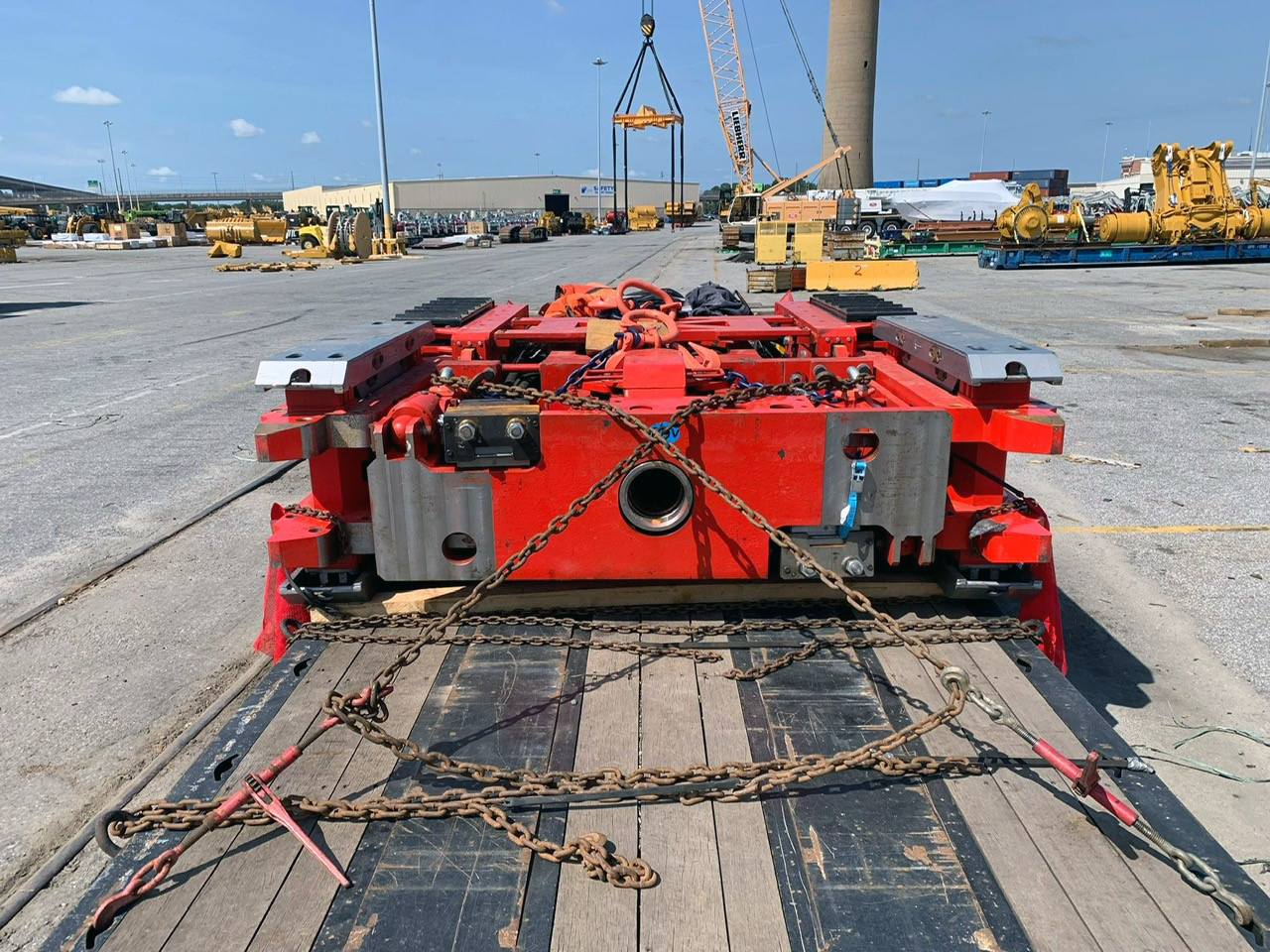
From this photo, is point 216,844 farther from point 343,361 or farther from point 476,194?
point 476,194

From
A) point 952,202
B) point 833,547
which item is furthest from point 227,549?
point 952,202

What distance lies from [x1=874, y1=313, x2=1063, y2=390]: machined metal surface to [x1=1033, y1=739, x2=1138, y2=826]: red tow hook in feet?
4.11

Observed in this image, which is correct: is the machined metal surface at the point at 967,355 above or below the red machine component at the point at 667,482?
above

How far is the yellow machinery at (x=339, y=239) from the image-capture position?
126 ft

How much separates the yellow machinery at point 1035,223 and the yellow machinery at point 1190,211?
3.03 feet

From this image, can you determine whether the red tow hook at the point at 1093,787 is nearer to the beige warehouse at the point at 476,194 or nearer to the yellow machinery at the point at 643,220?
the yellow machinery at the point at 643,220

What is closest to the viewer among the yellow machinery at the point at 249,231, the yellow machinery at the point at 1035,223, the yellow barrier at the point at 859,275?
the yellow barrier at the point at 859,275

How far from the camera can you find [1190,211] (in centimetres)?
2786

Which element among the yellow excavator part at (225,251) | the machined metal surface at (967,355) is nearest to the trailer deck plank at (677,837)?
the machined metal surface at (967,355)

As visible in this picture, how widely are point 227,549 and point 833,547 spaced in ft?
12.5

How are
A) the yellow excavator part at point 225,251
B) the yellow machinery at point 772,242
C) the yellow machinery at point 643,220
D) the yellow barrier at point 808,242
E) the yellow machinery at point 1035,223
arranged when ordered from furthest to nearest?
the yellow machinery at point 643,220 → the yellow excavator part at point 225,251 → the yellow machinery at point 1035,223 → the yellow machinery at point 772,242 → the yellow barrier at point 808,242

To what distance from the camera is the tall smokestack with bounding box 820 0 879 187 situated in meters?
60.5

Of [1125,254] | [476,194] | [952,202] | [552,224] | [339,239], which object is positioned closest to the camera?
[1125,254]

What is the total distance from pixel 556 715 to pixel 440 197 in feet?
455
